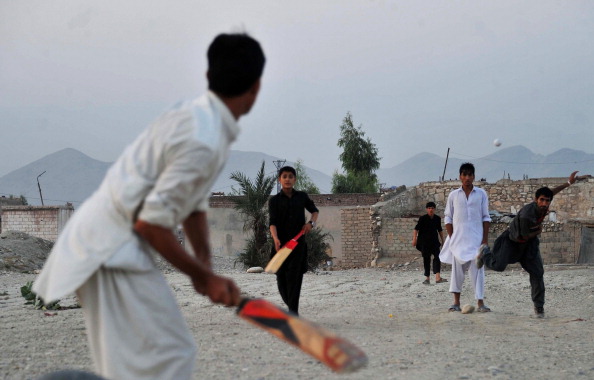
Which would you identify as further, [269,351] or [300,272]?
[300,272]

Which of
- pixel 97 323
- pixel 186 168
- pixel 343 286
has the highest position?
pixel 186 168

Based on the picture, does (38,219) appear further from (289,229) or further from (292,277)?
(292,277)

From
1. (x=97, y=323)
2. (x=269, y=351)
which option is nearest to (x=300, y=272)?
(x=269, y=351)

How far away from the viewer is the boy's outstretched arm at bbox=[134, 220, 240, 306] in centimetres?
252

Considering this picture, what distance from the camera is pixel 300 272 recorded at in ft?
30.1

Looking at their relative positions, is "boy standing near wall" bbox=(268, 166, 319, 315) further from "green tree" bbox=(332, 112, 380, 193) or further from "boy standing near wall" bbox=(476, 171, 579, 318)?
"green tree" bbox=(332, 112, 380, 193)

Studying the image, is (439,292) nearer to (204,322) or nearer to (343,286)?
(343,286)

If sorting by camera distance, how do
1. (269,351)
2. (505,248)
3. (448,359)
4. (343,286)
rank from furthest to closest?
1. (343,286)
2. (505,248)
3. (269,351)
4. (448,359)

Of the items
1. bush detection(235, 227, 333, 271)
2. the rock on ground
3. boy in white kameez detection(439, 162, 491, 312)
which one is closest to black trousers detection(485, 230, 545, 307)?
boy in white kameez detection(439, 162, 491, 312)

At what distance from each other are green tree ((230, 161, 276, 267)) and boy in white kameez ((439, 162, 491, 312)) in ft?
53.1

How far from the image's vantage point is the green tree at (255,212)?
26417 millimetres

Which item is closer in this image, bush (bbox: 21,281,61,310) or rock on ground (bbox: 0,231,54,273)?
bush (bbox: 21,281,61,310)

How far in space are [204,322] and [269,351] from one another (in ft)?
7.87

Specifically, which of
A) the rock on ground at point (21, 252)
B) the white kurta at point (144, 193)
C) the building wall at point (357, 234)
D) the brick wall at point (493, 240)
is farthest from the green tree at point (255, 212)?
the white kurta at point (144, 193)
